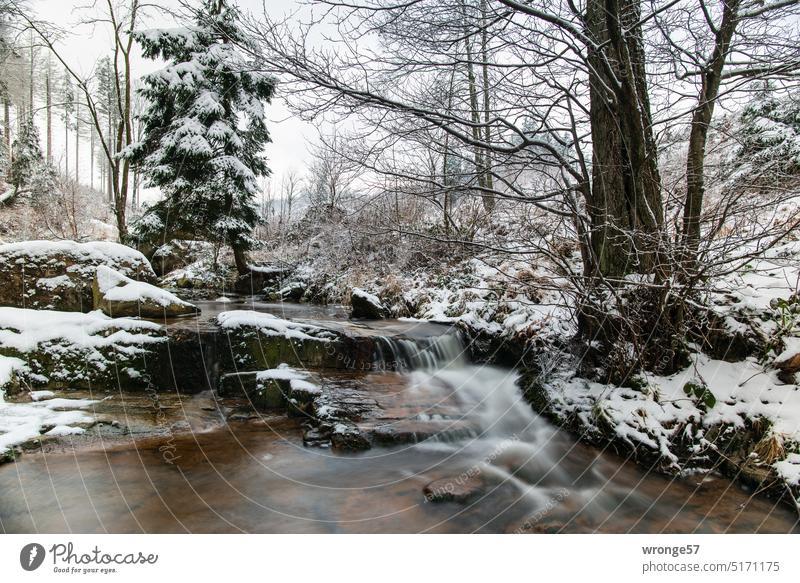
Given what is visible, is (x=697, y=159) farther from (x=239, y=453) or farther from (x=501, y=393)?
(x=239, y=453)

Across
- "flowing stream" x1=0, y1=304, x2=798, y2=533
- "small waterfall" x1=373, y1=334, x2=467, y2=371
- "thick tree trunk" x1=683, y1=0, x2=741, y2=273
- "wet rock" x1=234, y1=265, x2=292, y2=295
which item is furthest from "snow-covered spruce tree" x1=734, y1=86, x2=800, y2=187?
"wet rock" x1=234, y1=265, x2=292, y2=295

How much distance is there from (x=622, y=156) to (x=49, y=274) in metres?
5.76

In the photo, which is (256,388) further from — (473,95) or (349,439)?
(473,95)

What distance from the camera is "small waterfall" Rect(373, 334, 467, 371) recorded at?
15.6 feet

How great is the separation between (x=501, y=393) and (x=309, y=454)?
87.7 inches

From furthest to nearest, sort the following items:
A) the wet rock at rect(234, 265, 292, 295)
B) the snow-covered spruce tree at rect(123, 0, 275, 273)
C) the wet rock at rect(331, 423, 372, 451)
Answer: the wet rock at rect(234, 265, 292, 295), the snow-covered spruce tree at rect(123, 0, 275, 273), the wet rock at rect(331, 423, 372, 451)

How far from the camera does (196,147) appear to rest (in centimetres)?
501

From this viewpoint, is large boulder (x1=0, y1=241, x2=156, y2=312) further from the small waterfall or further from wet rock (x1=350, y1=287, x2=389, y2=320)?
wet rock (x1=350, y1=287, x2=389, y2=320)

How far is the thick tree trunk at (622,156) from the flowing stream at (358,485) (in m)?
1.65

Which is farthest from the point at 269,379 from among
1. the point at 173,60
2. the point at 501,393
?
the point at 173,60

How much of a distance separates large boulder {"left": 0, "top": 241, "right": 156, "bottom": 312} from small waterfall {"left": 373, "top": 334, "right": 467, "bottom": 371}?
11.0 ft

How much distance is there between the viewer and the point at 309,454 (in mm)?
2943

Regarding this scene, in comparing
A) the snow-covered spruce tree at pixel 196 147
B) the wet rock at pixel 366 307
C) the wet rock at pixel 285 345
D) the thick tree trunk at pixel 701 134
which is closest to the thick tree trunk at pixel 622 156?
the thick tree trunk at pixel 701 134

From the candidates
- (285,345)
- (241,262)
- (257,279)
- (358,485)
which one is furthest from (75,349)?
(257,279)
